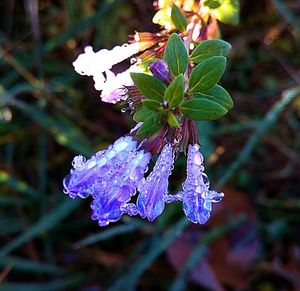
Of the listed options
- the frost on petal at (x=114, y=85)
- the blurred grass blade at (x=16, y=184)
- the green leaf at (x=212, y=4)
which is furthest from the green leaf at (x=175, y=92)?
the blurred grass blade at (x=16, y=184)

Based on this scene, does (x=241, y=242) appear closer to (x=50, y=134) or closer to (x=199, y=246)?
(x=199, y=246)

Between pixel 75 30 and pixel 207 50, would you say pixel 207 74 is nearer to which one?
pixel 207 50

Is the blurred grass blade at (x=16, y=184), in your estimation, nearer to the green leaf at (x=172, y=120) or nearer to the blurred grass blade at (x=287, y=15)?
the blurred grass blade at (x=287, y=15)

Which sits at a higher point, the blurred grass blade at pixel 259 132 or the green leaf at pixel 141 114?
the green leaf at pixel 141 114

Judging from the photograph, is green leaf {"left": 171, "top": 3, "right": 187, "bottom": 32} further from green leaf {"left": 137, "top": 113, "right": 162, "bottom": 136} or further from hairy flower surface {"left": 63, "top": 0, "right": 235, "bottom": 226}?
green leaf {"left": 137, "top": 113, "right": 162, "bottom": 136}

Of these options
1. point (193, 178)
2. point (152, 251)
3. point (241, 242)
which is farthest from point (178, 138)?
point (241, 242)

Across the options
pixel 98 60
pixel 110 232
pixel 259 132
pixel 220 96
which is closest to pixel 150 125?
pixel 220 96
